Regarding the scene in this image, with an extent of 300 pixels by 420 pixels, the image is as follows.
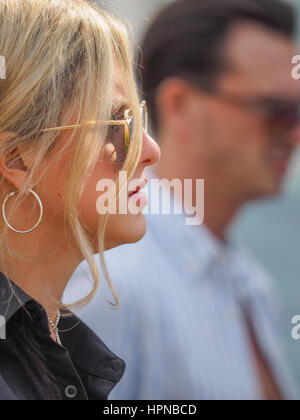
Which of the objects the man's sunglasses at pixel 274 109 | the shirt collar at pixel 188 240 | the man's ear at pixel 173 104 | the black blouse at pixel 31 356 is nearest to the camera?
the black blouse at pixel 31 356

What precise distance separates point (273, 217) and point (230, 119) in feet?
5.20

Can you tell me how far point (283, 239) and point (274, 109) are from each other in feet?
4.87

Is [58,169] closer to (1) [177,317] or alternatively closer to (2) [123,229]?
(2) [123,229]

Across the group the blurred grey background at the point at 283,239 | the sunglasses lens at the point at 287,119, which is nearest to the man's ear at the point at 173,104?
the sunglasses lens at the point at 287,119

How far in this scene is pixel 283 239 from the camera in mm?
4570

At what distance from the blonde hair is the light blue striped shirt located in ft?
2.34

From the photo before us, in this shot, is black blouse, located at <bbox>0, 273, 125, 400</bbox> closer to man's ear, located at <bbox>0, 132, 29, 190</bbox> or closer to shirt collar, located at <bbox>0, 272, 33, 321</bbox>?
shirt collar, located at <bbox>0, 272, 33, 321</bbox>

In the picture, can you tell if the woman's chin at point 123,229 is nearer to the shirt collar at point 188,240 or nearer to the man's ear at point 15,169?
the man's ear at point 15,169

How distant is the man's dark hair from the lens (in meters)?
3.08

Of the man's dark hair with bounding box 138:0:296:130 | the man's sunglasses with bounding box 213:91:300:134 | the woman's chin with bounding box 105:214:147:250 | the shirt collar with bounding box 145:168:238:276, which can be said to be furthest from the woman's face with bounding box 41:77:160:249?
the man's sunglasses with bounding box 213:91:300:134

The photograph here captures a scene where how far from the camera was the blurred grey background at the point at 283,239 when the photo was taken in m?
4.27

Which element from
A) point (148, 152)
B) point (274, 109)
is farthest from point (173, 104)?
point (148, 152)

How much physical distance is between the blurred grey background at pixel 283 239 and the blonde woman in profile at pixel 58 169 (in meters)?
2.86

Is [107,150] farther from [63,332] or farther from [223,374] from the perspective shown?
[223,374]
